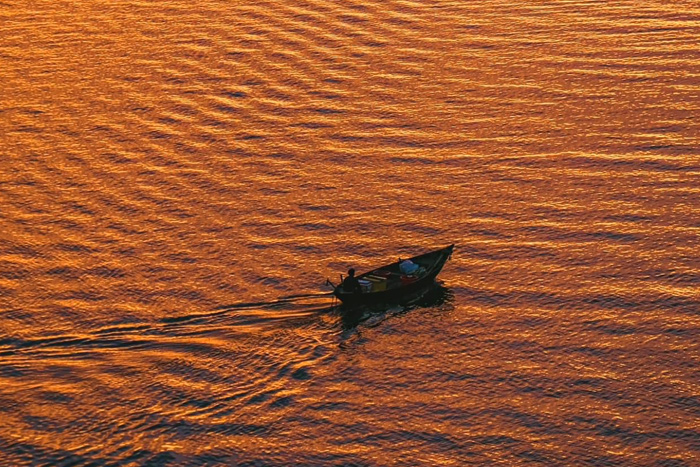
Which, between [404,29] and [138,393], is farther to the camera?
[404,29]

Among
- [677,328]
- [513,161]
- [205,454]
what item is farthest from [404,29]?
[205,454]

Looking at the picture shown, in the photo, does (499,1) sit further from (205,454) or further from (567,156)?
(205,454)

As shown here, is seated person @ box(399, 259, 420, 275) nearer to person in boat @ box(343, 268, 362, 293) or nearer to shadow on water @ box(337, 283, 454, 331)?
shadow on water @ box(337, 283, 454, 331)

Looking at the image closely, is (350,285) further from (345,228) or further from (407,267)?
(345,228)

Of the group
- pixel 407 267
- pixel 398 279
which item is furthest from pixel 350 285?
pixel 407 267

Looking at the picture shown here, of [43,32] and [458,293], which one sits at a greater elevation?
[43,32]

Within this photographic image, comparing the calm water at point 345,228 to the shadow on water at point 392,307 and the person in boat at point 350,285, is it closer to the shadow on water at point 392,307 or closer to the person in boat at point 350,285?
the shadow on water at point 392,307

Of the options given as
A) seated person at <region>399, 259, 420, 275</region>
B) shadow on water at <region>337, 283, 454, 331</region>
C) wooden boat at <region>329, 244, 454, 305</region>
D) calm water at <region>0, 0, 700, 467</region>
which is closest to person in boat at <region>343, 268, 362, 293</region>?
wooden boat at <region>329, 244, 454, 305</region>
